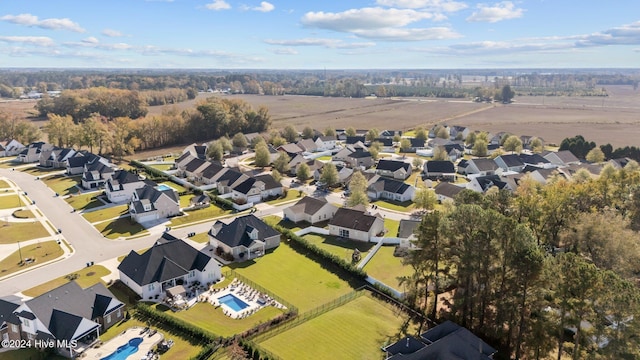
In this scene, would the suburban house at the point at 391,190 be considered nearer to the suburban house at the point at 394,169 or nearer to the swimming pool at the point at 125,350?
the suburban house at the point at 394,169

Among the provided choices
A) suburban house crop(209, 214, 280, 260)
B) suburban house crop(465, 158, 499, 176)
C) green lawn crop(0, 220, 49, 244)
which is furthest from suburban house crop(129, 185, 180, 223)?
suburban house crop(465, 158, 499, 176)

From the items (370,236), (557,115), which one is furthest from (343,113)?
(370,236)

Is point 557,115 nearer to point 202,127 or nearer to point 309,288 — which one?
point 202,127

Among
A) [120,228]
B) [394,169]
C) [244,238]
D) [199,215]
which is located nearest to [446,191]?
[394,169]

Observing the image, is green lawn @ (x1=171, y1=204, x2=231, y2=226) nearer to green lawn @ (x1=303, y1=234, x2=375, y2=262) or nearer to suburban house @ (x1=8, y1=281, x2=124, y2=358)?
green lawn @ (x1=303, y1=234, x2=375, y2=262)

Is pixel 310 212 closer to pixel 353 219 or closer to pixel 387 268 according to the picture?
pixel 353 219

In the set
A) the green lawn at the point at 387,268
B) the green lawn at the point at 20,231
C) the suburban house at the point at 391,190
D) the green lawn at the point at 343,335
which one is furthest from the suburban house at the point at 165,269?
the suburban house at the point at 391,190
